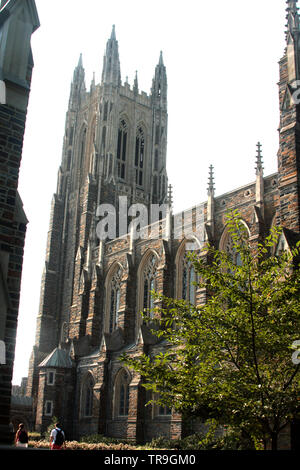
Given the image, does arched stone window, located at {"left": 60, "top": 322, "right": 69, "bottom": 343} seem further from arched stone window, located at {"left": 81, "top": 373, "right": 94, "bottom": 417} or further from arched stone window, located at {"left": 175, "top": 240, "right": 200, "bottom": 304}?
arched stone window, located at {"left": 175, "top": 240, "right": 200, "bottom": 304}

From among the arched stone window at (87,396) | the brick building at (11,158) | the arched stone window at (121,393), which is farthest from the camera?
the arched stone window at (87,396)

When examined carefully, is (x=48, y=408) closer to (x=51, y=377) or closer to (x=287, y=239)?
(x=51, y=377)

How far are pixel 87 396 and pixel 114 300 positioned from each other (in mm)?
6399

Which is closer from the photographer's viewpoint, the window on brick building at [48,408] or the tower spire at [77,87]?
the window on brick building at [48,408]

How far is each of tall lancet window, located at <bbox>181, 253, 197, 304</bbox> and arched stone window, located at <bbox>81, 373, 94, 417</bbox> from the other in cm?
851

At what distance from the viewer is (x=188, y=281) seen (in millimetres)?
30984

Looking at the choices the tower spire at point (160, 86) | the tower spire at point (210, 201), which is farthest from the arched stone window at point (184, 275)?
the tower spire at point (160, 86)

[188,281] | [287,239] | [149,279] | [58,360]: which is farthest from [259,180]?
[58,360]

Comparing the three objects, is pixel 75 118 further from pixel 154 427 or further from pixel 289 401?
pixel 289 401

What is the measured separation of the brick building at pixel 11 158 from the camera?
29.5 ft

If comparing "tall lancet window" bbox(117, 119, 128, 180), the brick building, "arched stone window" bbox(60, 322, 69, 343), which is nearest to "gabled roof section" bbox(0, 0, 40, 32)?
the brick building

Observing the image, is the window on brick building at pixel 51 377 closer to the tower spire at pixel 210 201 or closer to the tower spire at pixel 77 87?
the tower spire at pixel 210 201

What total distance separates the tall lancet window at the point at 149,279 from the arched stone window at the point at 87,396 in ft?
18.9

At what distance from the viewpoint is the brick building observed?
29.5 ft
